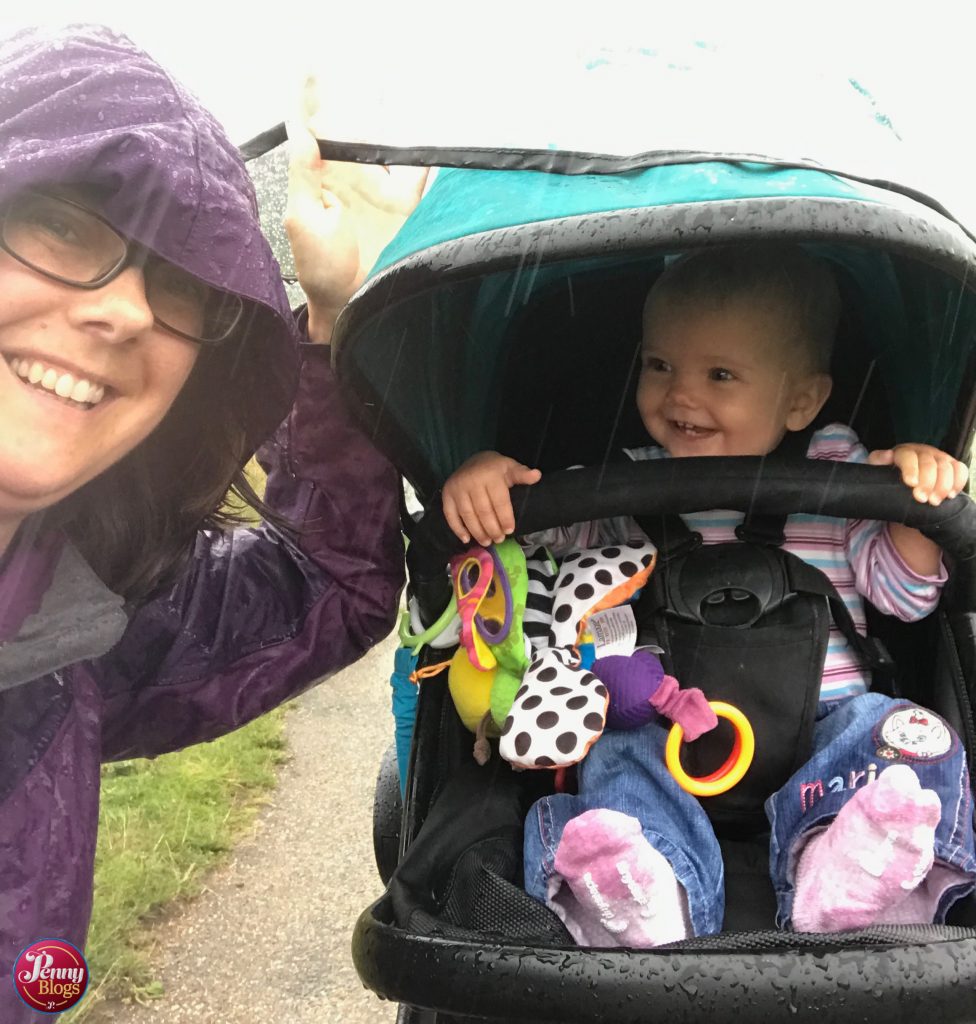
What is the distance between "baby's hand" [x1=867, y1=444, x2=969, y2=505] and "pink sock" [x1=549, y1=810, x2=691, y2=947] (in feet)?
2.03

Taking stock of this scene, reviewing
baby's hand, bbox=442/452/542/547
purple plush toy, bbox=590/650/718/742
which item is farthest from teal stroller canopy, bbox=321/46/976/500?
purple plush toy, bbox=590/650/718/742

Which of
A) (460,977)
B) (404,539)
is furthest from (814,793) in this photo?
(404,539)

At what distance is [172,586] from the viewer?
1.69 m

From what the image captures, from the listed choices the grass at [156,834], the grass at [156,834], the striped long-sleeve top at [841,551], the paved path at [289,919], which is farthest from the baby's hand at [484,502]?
the grass at [156,834]

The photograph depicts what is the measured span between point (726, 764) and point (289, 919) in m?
1.75

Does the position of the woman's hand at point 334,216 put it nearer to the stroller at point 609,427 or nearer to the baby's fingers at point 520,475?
the stroller at point 609,427

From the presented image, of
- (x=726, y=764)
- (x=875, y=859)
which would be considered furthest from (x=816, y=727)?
(x=875, y=859)

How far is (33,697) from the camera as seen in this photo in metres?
1.42

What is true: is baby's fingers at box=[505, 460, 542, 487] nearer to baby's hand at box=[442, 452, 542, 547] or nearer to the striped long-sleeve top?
baby's hand at box=[442, 452, 542, 547]

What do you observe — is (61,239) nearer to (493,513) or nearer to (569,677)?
(493,513)

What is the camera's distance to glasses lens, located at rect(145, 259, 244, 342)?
52.3 inches

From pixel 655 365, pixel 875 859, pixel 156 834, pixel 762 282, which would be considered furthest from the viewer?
pixel 156 834

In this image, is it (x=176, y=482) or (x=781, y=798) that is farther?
(x=176, y=482)

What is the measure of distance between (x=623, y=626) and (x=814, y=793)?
397 millimetres
